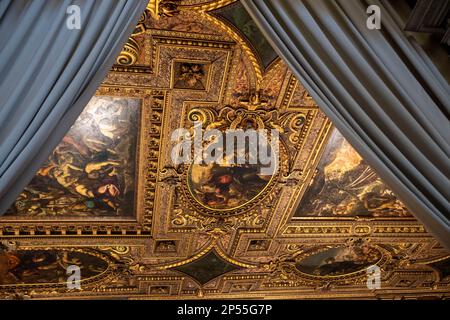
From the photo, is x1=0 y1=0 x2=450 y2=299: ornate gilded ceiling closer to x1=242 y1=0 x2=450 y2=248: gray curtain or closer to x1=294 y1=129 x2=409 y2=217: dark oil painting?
x1=294 y1=129 x2=409 y2=217: dark oil painting

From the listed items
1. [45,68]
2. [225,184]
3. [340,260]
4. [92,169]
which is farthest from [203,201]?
[45,68]

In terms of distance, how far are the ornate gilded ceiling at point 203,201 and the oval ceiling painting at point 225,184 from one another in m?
0.03

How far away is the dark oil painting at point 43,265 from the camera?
9.49m

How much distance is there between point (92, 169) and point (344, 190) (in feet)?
14.3

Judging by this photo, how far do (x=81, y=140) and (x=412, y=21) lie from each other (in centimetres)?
540

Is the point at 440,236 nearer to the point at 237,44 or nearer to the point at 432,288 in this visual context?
the point at 237,44

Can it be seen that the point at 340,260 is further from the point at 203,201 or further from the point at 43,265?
the point at 43,265

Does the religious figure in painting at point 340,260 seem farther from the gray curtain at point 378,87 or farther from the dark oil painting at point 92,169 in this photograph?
the gray curtain at point 378,87

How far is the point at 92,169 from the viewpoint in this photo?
778cm

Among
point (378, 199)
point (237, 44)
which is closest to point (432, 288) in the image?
point (378, 199)

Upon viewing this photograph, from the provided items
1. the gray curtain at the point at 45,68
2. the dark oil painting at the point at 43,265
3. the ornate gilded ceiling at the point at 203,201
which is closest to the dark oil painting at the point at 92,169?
the ornate gilded ceiling at the point at 203,201

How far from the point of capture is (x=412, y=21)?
3014mm

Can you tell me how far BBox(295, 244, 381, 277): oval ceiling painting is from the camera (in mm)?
10562

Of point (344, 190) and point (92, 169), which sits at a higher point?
point (344, 190)
